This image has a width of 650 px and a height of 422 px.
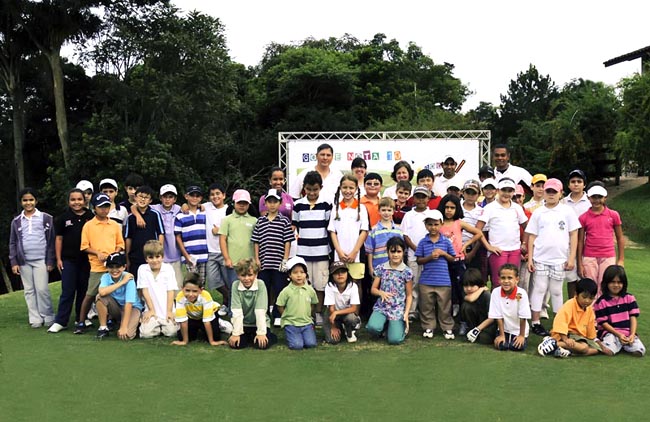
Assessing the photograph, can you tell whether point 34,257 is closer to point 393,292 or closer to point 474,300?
point 393,292

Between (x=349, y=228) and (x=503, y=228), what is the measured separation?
166 cm

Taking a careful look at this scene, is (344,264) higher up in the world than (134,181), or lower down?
lower down

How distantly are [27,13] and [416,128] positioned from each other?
56.8 feet

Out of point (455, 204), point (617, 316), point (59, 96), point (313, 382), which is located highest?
point (59, 96)

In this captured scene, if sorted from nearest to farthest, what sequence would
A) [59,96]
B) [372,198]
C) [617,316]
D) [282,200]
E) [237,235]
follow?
[617,316] → [237,235] → [372,198] → [282,200] → [59,96]

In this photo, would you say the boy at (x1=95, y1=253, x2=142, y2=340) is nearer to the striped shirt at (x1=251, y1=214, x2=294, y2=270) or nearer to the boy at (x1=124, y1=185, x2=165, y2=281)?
the boy at (x1=124, y1=185, x2=165, y2=281)

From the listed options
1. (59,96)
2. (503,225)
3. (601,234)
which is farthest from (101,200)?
(59,96)

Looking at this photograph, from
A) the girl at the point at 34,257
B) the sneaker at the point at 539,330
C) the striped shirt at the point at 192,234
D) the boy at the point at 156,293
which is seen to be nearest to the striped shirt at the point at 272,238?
the striped shirt at the point at 192,234

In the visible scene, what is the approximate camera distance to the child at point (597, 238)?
6723mm

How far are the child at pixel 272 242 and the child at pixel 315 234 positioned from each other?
0.20 m

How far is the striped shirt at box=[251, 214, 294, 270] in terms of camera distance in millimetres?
6852

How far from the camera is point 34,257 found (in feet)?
24.0

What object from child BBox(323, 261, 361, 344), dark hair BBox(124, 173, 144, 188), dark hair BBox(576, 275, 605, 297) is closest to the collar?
dark hair BBox(576, 275, 605, 297)

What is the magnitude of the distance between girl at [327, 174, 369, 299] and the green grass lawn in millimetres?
820
